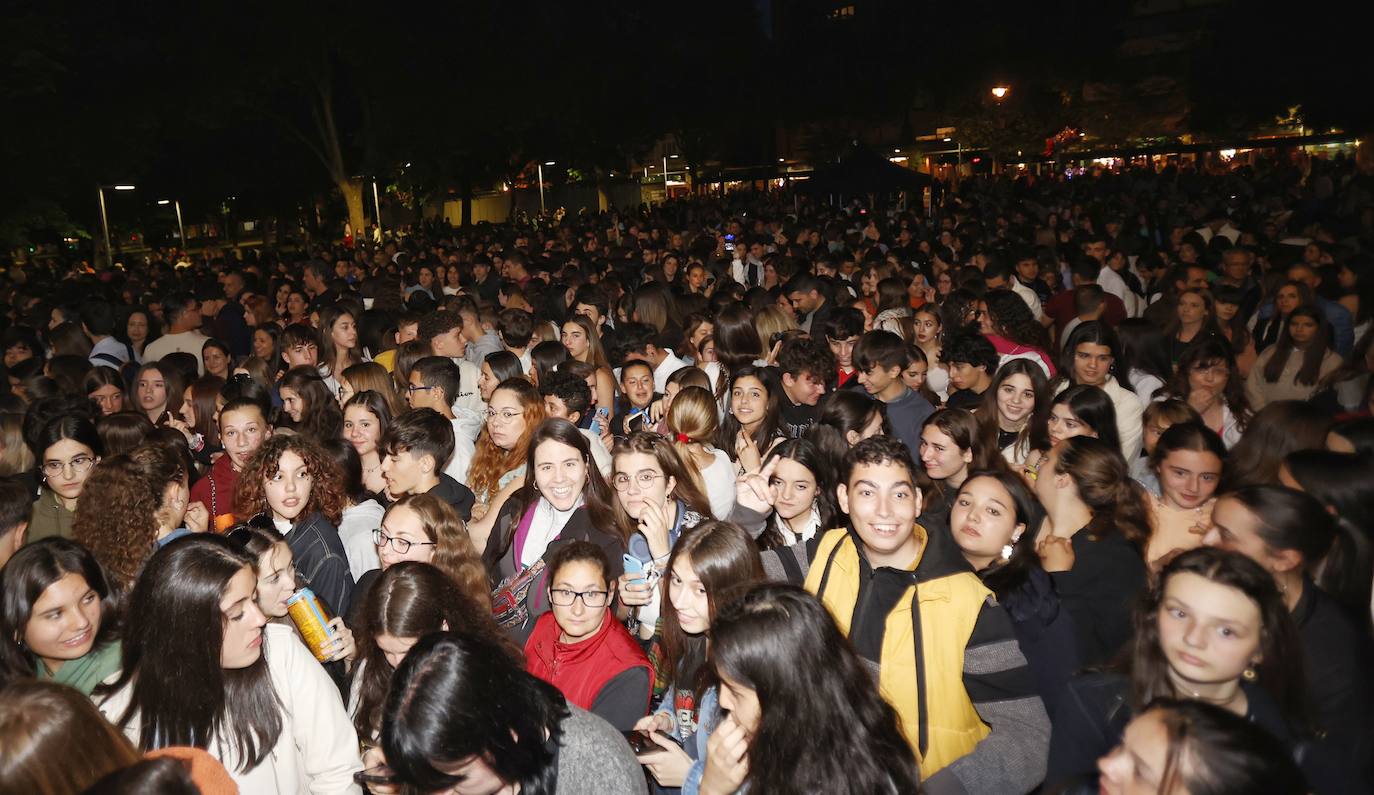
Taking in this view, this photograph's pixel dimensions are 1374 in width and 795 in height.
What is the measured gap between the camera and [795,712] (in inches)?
100

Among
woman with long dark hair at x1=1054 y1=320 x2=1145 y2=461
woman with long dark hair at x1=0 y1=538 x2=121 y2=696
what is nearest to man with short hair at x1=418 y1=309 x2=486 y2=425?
woman with long dark hair at x1=0 y1=538 x2=121 y2=696

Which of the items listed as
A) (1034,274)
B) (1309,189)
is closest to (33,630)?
(1034,274)

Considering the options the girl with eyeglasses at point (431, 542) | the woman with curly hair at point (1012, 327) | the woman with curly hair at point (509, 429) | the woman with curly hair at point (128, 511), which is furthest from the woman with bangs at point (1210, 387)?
the woman with curly hair at point (128, 511)

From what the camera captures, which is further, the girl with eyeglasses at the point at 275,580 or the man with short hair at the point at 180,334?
the man with short hair at the point at 180,334

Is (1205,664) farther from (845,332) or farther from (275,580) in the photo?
(845,332)

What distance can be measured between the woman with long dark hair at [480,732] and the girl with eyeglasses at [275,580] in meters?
1.40

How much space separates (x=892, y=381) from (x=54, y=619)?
15.6 ft

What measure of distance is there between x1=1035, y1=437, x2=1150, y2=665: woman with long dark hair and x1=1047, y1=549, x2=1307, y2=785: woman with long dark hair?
822mm

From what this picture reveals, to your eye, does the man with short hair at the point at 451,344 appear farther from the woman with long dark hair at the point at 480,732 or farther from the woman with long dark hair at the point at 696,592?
the woman with long dark hair at the point at 480,732

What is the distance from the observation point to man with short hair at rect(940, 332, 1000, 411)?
21.6 feet

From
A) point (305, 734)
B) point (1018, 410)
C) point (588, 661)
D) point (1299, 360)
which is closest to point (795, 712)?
point (588, 661)

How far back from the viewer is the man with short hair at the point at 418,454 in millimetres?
5102

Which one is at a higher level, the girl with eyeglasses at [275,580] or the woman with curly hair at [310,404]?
the woman with curly hair at [310,404]

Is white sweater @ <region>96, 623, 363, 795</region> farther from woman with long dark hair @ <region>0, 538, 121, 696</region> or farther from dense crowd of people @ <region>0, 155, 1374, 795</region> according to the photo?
woman with long dark hair @ <region>0, 538, 121, 696</region>
